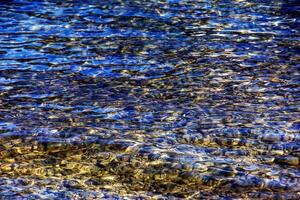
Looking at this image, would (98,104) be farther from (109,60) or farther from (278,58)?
(278,58)

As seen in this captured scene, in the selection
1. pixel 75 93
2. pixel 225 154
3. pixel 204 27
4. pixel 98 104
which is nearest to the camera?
pixel 225 154

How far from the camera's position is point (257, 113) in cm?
839

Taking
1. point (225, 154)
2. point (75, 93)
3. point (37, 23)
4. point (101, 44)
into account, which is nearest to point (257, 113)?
point (225, 154)

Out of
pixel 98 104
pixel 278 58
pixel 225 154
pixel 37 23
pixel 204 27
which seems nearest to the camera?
pixel 225 154

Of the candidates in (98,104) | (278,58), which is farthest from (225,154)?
(278,58)

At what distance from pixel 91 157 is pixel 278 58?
560 centimetres

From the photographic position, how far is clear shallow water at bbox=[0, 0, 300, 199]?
6453 mm

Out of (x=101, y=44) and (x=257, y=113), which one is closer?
(x=257, y=113)

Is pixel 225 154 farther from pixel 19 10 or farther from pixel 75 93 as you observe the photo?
pixel 19 10

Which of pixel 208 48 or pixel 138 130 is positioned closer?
pixel 138 130

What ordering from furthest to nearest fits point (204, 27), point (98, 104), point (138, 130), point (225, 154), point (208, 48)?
1. point (204, 27)
2. point (208, 48)
3. point (98, 104)
4. point (138, 130)
5. point (225, 154)

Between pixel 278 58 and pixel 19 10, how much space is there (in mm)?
8506

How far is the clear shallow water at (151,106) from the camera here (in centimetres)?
645

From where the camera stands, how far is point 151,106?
889 cm
